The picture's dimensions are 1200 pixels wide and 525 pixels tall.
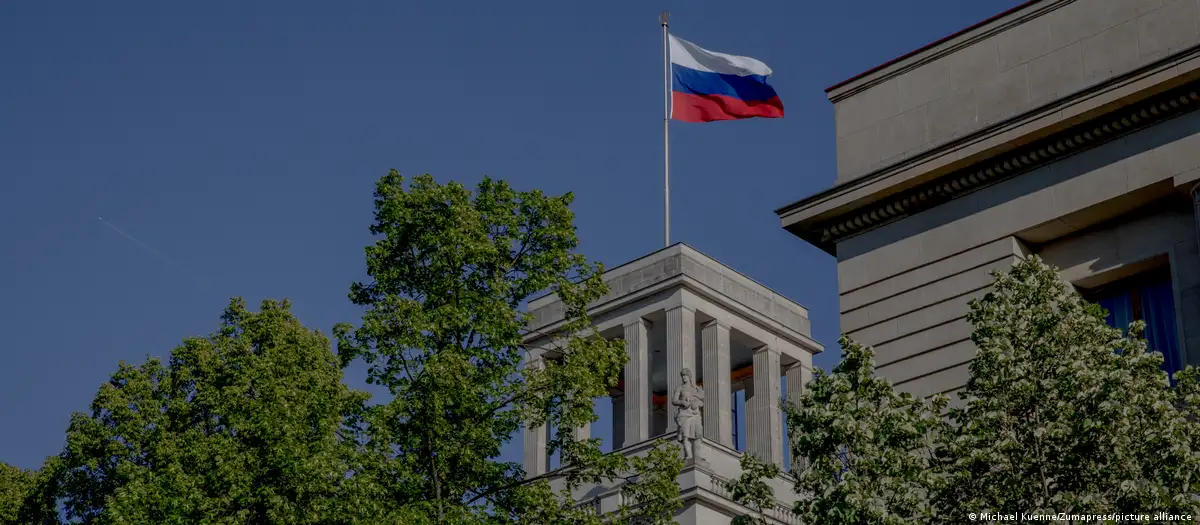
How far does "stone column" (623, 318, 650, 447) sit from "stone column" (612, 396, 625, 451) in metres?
4.98

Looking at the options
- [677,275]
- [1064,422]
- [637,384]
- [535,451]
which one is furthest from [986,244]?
[535,451]

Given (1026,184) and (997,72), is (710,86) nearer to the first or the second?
(997,72)

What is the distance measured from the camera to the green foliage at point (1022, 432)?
1989cm

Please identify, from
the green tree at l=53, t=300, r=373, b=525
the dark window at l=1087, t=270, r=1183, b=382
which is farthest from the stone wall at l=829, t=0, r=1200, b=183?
the green tree at l=53, t=300, r=373, b=525

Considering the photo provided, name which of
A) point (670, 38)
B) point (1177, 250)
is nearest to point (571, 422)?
point (1177, 250)

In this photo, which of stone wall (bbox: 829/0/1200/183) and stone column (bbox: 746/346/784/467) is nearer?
stone wall (bbox: 829/0/1200/183)

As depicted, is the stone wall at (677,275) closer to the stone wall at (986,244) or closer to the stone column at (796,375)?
the stone column at (796,375)

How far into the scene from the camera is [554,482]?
60969 millimetres

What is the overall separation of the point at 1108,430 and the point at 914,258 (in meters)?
8.20

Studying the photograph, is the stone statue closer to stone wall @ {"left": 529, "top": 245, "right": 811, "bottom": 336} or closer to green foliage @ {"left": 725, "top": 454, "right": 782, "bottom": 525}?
stone wall @ {"left": 529, "top": 245, "right": 811, "bottom": 336}

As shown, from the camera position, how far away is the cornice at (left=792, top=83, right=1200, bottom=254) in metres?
25.7

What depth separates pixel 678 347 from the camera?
6088 cm

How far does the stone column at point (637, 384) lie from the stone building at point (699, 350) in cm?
4

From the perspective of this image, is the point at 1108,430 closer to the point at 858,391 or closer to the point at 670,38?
the point at 858,391
